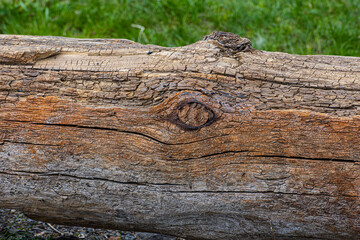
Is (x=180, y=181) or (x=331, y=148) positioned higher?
(x=331, y=148)

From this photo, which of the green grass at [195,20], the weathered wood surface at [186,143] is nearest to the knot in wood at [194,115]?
the weathered wood surface at [186,143]

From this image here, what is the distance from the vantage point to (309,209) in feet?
6.82

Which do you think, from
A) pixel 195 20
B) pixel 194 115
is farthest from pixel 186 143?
pixel 195 20

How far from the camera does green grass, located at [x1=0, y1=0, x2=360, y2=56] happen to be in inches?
194

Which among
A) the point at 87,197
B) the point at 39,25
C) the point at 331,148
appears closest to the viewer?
the point at 331,148

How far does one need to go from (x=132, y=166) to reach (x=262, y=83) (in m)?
0.82

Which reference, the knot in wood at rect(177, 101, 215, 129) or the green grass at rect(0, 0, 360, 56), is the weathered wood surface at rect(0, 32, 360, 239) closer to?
the knot in wood at rect(177, 101, 215, 129)

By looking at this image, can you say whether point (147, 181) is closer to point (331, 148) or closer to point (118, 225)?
point (118, 225)

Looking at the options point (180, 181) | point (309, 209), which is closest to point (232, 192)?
point (180, 181)

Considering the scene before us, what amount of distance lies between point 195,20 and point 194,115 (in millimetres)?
3459

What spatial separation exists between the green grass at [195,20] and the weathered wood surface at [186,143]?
270cm

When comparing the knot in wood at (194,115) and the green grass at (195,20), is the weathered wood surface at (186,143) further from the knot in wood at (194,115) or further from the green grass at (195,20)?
the green grass at (195,20)

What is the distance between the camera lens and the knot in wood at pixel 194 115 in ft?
6.72

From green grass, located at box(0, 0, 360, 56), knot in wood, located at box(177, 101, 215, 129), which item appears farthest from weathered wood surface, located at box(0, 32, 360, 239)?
green grass, located at box(0, 0, 360, 56)
